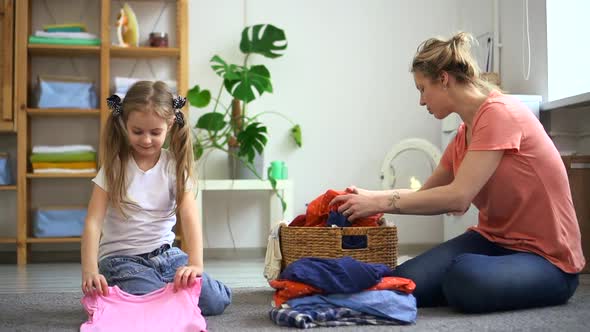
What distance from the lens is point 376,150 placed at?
15.0 ft

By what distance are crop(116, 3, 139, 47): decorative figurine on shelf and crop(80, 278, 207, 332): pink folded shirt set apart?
2.40m

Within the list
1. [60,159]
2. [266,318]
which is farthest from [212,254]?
[266,318]

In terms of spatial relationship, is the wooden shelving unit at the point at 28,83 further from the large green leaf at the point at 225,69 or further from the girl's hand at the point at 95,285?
the girl's hand at the point at 95,285

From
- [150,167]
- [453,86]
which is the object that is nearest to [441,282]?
[453,86]

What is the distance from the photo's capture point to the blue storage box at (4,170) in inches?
163

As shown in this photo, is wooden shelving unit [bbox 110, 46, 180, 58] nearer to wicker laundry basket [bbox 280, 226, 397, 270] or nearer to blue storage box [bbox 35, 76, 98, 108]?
blue storage box [bbox 35, 76, 98, 108]

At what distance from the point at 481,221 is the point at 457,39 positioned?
2.06 ft

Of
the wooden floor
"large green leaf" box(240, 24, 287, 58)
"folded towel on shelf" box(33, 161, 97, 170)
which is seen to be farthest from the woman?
"folded towel on shelf" box(33, 161, 97, 170)

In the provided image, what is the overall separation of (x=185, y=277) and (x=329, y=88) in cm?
273

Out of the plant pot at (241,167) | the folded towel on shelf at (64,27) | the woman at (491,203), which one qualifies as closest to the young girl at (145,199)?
the woman at (491,203)

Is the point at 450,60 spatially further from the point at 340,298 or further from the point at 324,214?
the point at 340,298

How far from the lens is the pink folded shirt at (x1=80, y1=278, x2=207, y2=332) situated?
76.7 inches

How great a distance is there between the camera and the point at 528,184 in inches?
89.5

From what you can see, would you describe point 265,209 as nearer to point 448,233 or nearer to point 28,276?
point 448,233
